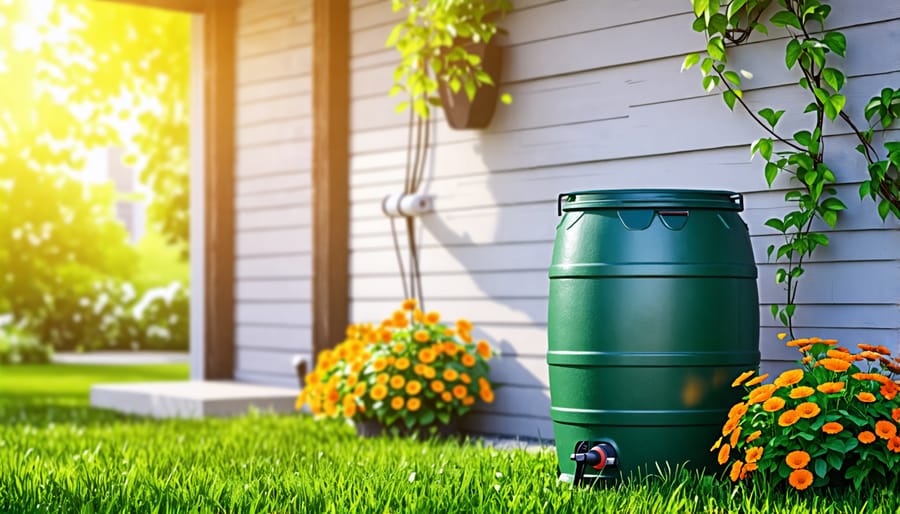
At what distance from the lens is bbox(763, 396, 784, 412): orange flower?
3.24m

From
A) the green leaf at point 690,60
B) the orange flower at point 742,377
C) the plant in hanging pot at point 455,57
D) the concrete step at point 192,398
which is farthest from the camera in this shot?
the concrete step at point 192,398

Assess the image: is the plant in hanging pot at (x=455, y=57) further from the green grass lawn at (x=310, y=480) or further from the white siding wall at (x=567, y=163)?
the green grass lawn at (x=310, y=480)

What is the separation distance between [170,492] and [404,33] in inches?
121

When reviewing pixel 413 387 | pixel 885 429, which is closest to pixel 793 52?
pixel 885 429

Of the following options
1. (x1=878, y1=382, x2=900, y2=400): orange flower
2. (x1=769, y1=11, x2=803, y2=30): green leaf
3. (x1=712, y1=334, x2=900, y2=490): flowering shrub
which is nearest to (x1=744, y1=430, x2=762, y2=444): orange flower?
(x1=712, y1=334, x2=900, y2=490): flowering shrub

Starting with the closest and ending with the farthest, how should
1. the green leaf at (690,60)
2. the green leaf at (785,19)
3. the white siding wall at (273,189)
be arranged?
the green leaf at (785,19) → the green leaf at (690,60) → the white siding wall at (273,189)

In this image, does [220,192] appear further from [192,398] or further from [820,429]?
[820,429]

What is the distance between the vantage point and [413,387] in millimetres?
4887

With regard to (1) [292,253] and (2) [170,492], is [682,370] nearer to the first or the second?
(2) [170,492]

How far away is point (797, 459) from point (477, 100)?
7.70 ft

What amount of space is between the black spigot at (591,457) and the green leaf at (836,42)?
4.34 ft

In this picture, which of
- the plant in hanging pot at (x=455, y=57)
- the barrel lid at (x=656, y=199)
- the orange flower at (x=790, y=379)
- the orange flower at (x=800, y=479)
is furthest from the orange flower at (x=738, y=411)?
the plant in hanging pot at (x=455, y=57)

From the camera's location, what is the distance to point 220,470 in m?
3.79

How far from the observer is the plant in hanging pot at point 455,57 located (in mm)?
4988
